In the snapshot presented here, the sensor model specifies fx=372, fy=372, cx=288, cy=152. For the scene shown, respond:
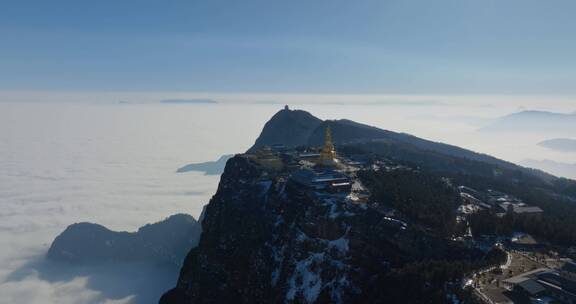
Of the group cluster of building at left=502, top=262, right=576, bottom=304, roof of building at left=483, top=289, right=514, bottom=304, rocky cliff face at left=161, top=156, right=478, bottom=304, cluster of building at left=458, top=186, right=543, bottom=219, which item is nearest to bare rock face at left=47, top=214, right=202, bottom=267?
rocky cliff face at left=161, top=156, right=478, bottom=304

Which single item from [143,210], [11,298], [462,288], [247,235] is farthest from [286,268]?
[143,210]

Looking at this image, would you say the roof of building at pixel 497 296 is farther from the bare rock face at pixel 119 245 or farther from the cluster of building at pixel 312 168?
the bare rock face at pixel 119 245

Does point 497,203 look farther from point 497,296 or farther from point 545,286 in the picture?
point 497,296

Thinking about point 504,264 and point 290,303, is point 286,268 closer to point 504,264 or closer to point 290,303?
point 290,303

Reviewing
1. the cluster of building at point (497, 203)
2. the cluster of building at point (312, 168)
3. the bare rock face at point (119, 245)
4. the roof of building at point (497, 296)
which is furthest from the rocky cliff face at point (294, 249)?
the bare rock face at point (119, 245)

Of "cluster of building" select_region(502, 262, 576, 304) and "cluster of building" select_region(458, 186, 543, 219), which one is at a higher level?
"cluster of building" select_region(458, 186, 543, 219)

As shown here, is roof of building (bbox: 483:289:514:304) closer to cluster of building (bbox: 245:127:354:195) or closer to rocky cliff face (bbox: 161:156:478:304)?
rocky cliff face (bbox: 161:156:478:304)
